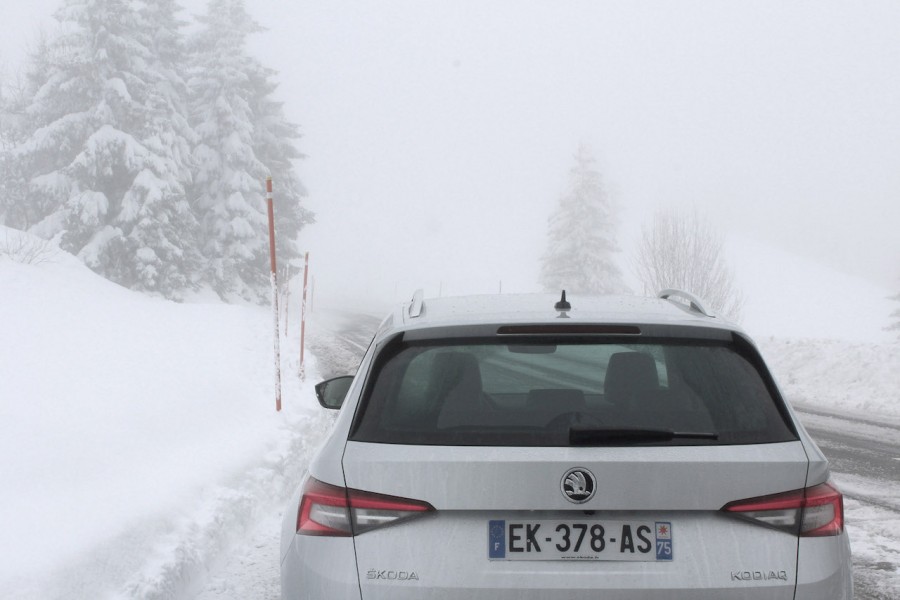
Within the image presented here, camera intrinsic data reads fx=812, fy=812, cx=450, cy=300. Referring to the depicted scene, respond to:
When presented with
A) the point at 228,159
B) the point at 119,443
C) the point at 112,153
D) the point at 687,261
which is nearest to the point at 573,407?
the point at 119,443

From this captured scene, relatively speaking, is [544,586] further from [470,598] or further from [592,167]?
[592,167]

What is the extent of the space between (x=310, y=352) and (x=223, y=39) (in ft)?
63.9

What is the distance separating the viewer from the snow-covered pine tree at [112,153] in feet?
90.7

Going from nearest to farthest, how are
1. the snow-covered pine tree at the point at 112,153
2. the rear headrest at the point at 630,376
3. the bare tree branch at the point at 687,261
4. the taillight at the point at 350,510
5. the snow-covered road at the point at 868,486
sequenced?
the taillight at the point at 350,510
the rear headrest at the point at 630,376
the snow-covered road at the point at 868,486
the snow-covered pine tree at the point at 112,153
the bare tree branch at the point at 687,261

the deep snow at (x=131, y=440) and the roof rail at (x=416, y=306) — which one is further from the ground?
the roof rail at (x=416, y=306)

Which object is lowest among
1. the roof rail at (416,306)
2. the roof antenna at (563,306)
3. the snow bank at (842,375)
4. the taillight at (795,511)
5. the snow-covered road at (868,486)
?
the snow bank at (842,375)

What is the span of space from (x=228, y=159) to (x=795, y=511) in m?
33.7

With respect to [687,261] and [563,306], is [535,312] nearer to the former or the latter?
[563,306]

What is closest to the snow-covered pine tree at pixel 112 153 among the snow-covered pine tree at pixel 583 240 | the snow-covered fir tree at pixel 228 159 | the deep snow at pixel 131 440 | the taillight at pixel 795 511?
the snow-covered fir tree at pixel 228 159

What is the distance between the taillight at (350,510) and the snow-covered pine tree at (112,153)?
26861 millimetres

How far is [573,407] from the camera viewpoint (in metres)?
2.92

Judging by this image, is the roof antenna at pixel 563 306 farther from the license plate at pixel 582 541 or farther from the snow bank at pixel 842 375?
the snow bank at pixel 842 375

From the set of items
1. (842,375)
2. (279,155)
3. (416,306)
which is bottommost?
(842,375)

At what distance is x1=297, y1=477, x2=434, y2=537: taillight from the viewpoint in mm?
2492
